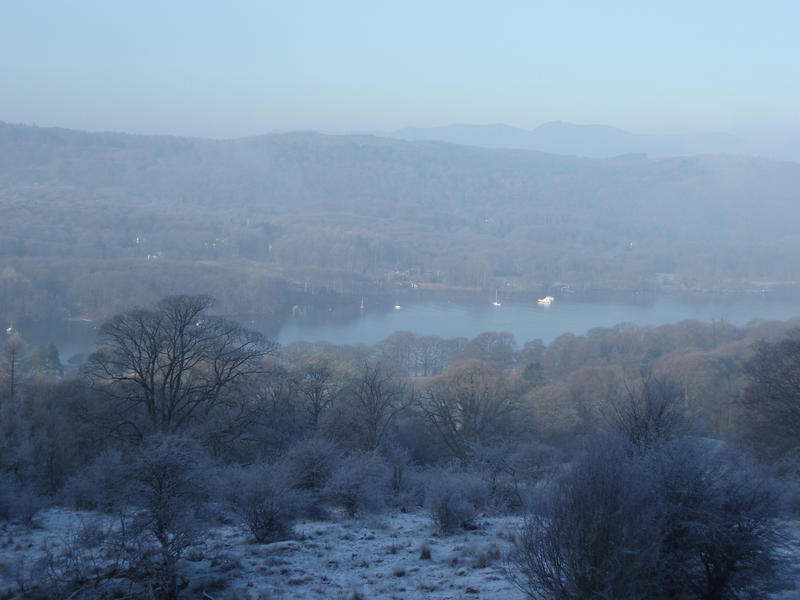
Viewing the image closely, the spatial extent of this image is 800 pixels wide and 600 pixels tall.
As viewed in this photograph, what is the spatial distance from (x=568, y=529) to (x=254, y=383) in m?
8.49

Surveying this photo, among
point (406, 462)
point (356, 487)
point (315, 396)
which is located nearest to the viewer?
point (356, 487)

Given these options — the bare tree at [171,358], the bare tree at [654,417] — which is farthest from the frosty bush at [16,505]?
the bare tree at [654,417]

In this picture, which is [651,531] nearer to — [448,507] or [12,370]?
[448,507]

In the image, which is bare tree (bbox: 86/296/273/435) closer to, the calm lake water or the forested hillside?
the calm lake water

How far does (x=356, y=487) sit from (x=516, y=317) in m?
35.3

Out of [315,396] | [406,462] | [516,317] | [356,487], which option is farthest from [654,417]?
[516,317]

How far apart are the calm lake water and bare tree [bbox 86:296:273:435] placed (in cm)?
2050

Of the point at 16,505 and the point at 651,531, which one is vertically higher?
the point at 651,531

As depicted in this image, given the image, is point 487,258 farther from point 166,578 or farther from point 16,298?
point 166,578

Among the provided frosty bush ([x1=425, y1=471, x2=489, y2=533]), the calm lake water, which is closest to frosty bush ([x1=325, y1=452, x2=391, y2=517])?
frosty bush ([x1=425, y1=471, x2=489, y2=533])

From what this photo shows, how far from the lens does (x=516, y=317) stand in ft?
133

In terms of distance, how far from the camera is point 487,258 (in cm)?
6128

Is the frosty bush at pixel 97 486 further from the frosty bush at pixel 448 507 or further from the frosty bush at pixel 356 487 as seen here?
the frosty bush at pixel 448 507

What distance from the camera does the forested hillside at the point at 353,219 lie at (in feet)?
144
